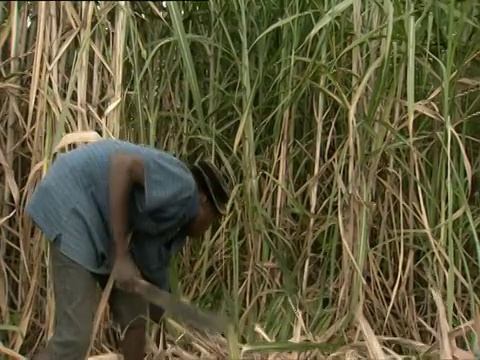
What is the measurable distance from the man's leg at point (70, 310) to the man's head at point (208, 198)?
0.75ft

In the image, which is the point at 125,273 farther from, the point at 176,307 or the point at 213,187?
the point at 213,187

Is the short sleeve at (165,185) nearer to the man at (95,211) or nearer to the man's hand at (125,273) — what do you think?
the man at (95,211)

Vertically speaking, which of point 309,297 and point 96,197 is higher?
point 96,197

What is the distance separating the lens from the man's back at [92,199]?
4.38 ft

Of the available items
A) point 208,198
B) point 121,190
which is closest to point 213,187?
point 208,198

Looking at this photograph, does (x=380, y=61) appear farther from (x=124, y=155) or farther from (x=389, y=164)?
(x=124, y=155)

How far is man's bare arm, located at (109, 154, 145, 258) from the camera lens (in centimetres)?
127

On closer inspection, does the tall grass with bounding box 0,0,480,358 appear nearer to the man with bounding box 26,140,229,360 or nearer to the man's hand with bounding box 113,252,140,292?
the man with bounding box 26,140,229,360

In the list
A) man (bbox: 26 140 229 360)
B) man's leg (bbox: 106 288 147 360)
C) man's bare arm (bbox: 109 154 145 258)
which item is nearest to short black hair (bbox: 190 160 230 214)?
man (bbox: 26 140 229 360)

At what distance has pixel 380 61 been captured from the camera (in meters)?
1.48

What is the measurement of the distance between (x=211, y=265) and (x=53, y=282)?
0.39 m

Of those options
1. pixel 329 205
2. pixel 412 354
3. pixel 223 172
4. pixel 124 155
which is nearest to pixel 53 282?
Result: pixel 124 155

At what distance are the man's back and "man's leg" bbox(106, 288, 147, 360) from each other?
0.43 feet

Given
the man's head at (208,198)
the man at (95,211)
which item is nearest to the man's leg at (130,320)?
the man at (95,211)
